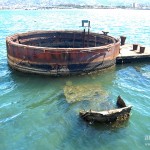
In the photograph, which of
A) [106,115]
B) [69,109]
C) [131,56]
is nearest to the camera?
[106,115]

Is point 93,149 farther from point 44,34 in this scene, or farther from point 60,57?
point 44,34

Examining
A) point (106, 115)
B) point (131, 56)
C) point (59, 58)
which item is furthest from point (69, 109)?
point (131, 56)

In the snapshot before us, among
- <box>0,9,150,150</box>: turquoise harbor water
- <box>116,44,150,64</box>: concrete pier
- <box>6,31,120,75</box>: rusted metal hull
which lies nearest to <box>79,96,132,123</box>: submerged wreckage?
<box>0,9,150,150</box>: turquoise harbor water

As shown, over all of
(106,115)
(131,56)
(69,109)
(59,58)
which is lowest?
(69,109)

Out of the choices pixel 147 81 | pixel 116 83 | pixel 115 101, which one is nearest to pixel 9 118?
pixel 115 101

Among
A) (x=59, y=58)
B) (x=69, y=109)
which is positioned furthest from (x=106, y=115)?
(x=59, y=58)

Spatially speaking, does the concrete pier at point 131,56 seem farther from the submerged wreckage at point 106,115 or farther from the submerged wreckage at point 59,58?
the submerged wreckage at point 106,115

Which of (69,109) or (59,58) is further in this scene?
(59,58)

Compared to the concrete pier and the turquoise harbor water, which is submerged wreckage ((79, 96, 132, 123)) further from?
the concrete pier

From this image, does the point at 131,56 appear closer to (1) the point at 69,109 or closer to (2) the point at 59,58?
(2) the point at 59,58

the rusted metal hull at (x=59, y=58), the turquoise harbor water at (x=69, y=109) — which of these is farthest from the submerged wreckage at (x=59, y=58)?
the turquoise harbor water at (x=69, y=109)

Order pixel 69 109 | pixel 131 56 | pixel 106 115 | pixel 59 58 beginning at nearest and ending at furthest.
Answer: pixel 106 115
pixel 69 109
pixel 59 58
pixel 131 56

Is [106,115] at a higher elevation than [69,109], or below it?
higher

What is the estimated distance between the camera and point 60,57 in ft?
69.2
